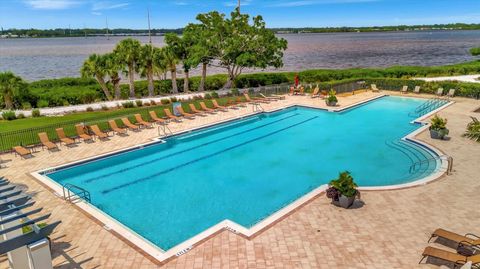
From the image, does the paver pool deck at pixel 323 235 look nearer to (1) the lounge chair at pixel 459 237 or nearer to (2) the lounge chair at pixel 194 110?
(1) the lounge chair at pixel 459 237

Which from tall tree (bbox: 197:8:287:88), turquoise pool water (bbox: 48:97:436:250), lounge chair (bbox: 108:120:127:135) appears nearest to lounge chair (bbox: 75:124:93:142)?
lounge chair (bbox: 108:120:127:135)

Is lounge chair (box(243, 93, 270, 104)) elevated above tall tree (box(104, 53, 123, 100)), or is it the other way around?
tall tree (box(104, 53, 123, 100))

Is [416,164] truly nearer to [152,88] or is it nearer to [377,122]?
[377,122]

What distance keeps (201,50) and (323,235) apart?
95.5ft

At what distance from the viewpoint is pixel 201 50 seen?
1427 inches

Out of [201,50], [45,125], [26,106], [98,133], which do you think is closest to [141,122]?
[98,133]

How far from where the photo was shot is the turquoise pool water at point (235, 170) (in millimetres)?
12664

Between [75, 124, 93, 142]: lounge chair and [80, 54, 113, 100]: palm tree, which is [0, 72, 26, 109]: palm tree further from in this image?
[75, 124, 93, 142]: lounge chair

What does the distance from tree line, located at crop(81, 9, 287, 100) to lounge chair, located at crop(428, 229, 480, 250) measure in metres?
28.3

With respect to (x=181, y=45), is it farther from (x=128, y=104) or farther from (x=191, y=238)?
(x=191, y=238)

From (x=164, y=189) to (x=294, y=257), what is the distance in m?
7.25

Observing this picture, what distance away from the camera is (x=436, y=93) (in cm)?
3109

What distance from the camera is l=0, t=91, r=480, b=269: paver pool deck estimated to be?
29.2 ft

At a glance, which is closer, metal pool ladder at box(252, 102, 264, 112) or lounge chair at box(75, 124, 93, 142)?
lounge chair at box(75, 124, 93, 142)
